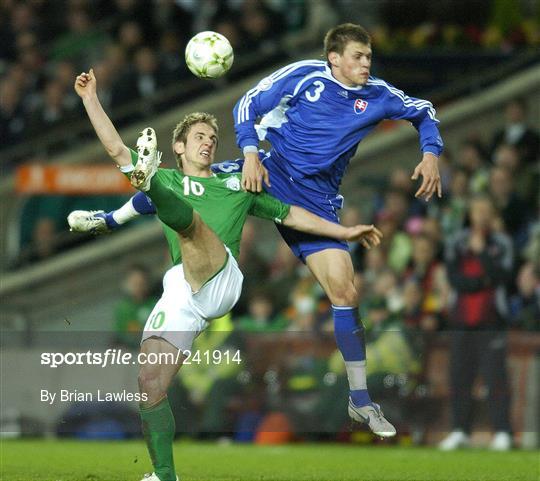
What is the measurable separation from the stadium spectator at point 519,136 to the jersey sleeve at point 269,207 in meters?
6.25

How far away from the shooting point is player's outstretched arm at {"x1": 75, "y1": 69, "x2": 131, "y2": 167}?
8.27 m

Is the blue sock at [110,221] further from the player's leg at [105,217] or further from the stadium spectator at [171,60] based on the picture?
the stadium spectator at [171,60]

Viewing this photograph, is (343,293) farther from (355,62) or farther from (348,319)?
(355,62)

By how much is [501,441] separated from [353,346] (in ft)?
12.3

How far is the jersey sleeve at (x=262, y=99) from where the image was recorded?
29.8ft

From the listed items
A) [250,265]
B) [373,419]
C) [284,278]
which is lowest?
[373,419]

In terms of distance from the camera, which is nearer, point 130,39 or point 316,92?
point 316,92

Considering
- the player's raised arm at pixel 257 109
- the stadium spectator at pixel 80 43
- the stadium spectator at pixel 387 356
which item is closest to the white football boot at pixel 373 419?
the player's raised arm at pixel 257 109

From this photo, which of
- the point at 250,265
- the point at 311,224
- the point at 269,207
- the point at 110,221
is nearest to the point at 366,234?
the point at 311,224

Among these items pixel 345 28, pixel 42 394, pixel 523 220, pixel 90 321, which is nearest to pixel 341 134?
pixel 345 28

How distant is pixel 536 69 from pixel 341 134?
22.6ft

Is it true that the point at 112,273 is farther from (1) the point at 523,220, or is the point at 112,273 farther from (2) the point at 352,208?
(1) the point at 523,220

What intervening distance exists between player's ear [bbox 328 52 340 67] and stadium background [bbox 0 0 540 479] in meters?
3.29

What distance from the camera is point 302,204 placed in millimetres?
9500
